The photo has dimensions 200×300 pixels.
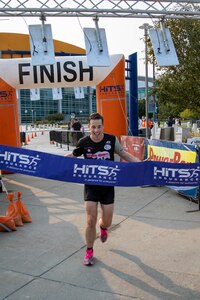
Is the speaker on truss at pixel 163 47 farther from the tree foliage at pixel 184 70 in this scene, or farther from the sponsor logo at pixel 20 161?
the tree foliage at pixel 184 70

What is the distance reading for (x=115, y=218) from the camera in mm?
6492

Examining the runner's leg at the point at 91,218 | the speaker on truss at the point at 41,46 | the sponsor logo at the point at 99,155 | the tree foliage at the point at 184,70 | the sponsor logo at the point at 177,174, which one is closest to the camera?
Result: the runner's leg at the point at 91,218

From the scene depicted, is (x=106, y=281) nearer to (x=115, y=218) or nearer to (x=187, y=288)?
(x=187, y=288)

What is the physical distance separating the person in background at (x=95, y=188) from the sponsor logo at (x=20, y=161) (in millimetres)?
521

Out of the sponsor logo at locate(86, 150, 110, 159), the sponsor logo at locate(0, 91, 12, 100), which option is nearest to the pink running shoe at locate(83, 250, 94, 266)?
the sponsor logo at locate(86, 150, 110, 159)

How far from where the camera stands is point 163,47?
720cm

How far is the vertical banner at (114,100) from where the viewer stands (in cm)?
1219

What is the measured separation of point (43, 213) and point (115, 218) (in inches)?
55.0

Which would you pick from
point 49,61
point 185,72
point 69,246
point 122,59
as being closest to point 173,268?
point 69,246

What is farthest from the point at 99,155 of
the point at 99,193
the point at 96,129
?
the point at 99,193

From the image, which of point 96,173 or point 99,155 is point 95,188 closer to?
point 96,173

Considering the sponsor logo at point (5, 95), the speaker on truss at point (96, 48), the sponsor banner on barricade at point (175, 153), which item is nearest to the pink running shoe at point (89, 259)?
the sponsor banner on barricade at point (175, 153)

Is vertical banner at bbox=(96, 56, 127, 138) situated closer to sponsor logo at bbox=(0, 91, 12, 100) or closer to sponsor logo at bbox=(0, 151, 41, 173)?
sponsor logo at bbox=(0, 91, 12, 100)

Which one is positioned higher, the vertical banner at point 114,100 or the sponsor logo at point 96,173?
the vertical banner at point 114,100
